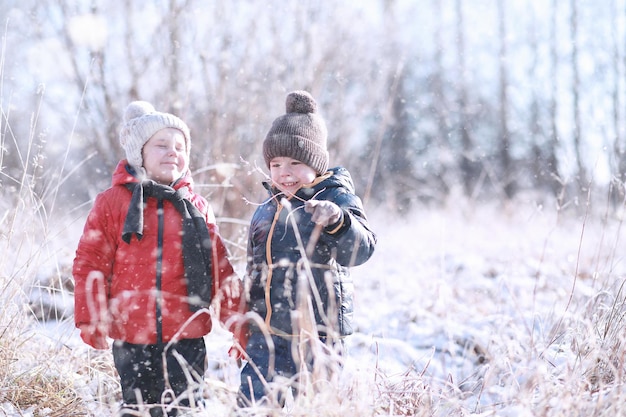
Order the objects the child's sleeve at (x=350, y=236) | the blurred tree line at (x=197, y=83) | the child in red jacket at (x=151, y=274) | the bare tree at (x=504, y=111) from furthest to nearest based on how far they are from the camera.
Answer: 1. the bare tree at (x=504, y=111)
2. the blurred tree line at (x=197, y=83)
3. the child in red jacket at (x=151, y=274)
4. the child's sleeve at (x=350, y=236)

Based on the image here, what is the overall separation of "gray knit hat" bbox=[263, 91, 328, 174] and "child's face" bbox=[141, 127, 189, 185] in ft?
1.21

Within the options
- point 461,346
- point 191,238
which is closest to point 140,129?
point 191,238

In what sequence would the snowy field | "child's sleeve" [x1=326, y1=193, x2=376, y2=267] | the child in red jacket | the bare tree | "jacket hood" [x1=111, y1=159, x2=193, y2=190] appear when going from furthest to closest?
the bare tree, "jacket hood" [x1=111, y1=159, x2=193, y2=190], the child in red jacket, "child's sleeve" [x1=326, y1=193, x2=376, y2=267], the snowy field

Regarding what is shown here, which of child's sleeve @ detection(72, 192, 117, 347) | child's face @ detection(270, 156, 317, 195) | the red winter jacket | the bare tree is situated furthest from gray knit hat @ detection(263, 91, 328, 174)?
the bare tree

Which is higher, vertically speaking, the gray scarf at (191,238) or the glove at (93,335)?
the gray scarf at (191,238)

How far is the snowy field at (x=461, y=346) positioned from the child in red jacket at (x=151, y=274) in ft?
0.64

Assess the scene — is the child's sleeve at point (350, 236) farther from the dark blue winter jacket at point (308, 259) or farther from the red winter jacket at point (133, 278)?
the red winter jacket at point (133, 278)

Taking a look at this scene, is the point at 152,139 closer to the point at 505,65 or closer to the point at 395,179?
the point at 395,179

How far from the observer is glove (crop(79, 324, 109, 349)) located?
2330mm

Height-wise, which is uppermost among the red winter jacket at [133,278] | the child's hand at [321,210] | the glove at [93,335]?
the child's hand at [321,210]

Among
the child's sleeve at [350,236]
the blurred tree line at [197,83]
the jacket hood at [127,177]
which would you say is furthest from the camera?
the blurred tree line at [197,83]

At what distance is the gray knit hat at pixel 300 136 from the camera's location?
2541mm

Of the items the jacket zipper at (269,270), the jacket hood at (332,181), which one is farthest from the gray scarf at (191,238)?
the jacket hood at (332,181)

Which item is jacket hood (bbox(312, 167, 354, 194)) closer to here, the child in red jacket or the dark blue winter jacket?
the dark blue winter jacket
